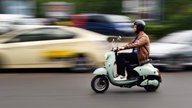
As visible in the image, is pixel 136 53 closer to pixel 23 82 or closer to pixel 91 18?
pixel 23 82

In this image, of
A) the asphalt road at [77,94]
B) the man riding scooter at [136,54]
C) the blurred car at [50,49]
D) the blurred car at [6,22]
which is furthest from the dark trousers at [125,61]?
the blurred car at [6,22]

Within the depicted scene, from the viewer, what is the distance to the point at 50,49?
44.9 feet

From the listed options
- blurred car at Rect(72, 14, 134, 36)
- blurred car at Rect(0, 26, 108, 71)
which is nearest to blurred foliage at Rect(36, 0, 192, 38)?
blurred car at Rect(72, 14, 134, 36)

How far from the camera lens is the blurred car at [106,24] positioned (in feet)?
87.4

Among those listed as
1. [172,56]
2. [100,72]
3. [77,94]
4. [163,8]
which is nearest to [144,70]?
[100,72]

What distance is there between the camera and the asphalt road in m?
9.17

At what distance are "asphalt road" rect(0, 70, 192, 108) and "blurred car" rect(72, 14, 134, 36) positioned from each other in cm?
1327

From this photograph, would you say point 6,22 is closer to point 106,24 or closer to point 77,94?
point 106,24

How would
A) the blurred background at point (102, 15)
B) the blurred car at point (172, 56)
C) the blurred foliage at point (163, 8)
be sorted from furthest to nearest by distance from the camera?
the blurred foliage at point (163, 8)
the blurred background at point (102, 15)
the blurred car at point (172, 56)

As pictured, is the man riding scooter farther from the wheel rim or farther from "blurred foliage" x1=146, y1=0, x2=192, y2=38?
"blurred foliage" x1=146, y1=0, x2=192, y2=38

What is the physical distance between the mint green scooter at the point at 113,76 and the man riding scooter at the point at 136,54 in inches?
3.7

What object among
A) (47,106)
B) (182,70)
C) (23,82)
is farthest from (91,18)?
(47,106)

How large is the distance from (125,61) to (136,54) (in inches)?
10.3

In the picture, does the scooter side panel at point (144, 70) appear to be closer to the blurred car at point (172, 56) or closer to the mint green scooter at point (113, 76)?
the mint green scooter at point (113, 76)
